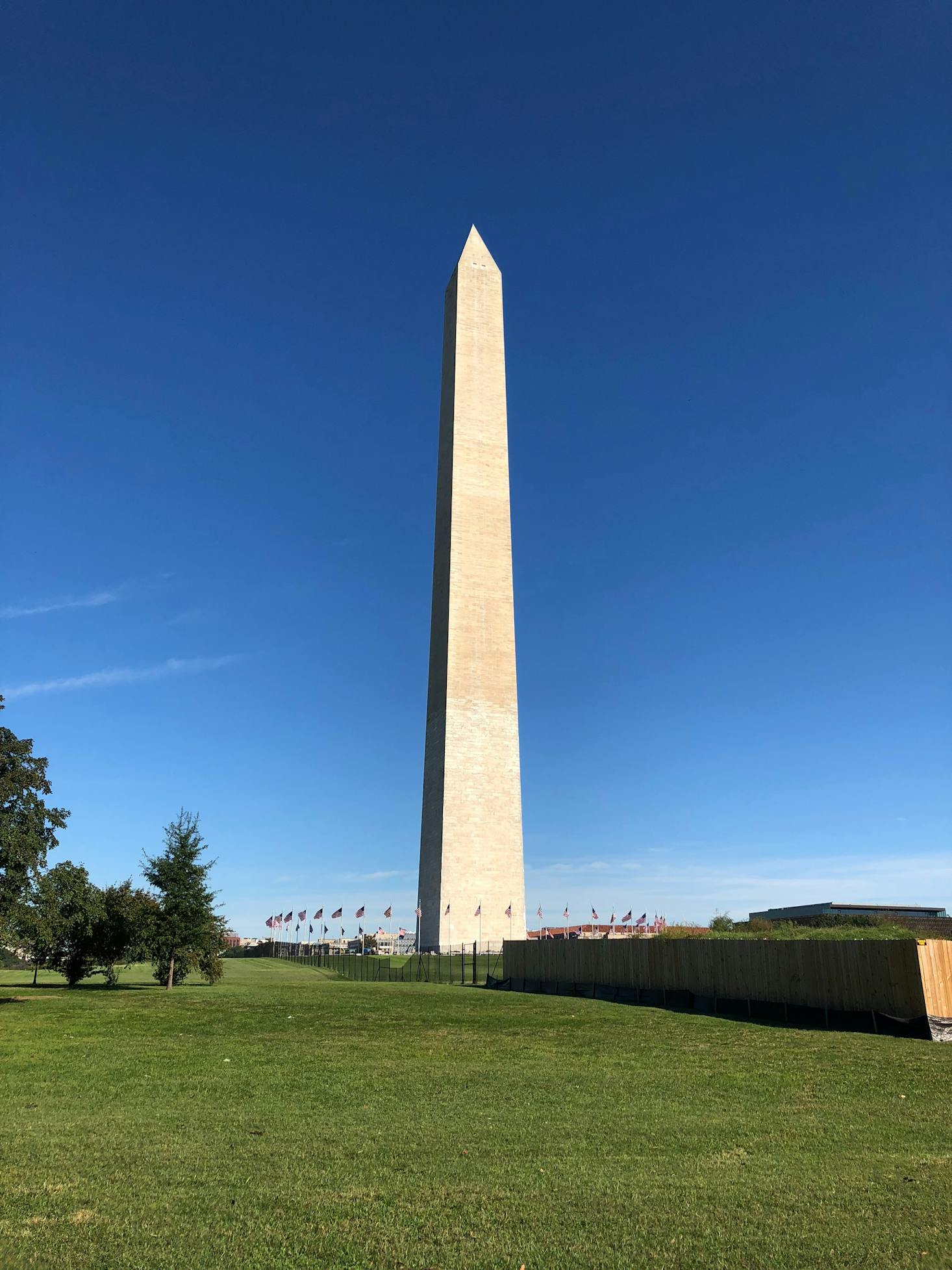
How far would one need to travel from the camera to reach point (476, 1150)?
31.0ft

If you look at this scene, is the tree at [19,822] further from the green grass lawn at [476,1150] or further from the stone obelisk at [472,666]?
the stone obelisk at [472,666]

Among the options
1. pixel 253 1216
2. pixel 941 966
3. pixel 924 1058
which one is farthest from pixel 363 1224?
pixel 941 966

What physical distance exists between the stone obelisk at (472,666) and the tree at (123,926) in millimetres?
21018

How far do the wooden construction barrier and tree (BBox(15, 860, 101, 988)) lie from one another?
16921mm

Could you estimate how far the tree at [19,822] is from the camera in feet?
91.6

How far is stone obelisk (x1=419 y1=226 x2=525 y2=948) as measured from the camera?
175ft

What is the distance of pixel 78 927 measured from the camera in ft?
114

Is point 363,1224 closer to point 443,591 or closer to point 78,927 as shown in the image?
point 78,927

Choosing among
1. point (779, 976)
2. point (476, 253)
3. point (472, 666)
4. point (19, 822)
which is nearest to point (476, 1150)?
point (779, 976)

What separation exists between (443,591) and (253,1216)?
167ft

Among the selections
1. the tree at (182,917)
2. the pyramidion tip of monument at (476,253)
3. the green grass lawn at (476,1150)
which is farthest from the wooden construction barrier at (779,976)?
the pyramidion tip of monument at (476,253)

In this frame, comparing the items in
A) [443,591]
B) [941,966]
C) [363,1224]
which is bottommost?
[363,1224]

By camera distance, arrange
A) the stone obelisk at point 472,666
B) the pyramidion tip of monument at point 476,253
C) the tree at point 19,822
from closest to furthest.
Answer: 1. the tree at point 19,822
2. the stone obelisk at point 472,666
3. the pyramidion tip of monument at point 476,253

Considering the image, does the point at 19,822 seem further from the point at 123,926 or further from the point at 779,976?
the point at 779,976
